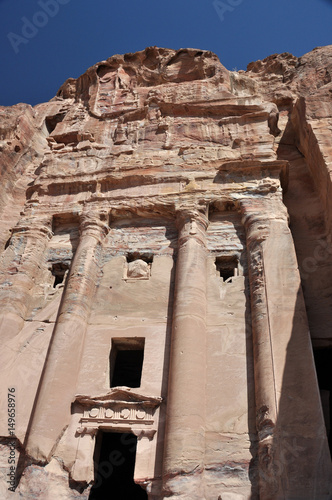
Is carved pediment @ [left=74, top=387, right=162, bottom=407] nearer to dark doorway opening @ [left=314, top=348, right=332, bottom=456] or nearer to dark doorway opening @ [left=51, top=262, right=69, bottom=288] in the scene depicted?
dark doorway opening @ [left=314, top=348, right=332, bottom=456]

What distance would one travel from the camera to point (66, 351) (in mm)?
10055

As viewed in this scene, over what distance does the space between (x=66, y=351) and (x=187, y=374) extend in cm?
283

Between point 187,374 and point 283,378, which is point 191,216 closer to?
point 187,374

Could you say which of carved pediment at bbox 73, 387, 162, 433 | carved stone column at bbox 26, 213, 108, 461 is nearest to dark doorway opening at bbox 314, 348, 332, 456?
carved pediment at bbox 73, 387, 162, 433

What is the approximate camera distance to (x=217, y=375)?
9.54 m

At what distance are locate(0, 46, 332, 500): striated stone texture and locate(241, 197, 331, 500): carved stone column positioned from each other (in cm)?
3

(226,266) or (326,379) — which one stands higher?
(226,266)

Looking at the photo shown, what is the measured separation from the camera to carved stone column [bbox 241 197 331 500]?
24.9ft

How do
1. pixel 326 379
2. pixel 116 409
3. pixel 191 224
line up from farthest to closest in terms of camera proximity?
pixel 191 224
pixel 326 379
pixel 116 409

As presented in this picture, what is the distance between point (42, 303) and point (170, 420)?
4820 mm

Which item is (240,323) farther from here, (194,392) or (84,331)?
(84,331)

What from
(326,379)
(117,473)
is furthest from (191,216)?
(117,473)

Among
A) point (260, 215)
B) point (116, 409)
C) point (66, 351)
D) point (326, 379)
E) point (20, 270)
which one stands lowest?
point (116, 409)

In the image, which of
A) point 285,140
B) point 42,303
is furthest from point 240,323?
point 285,140
